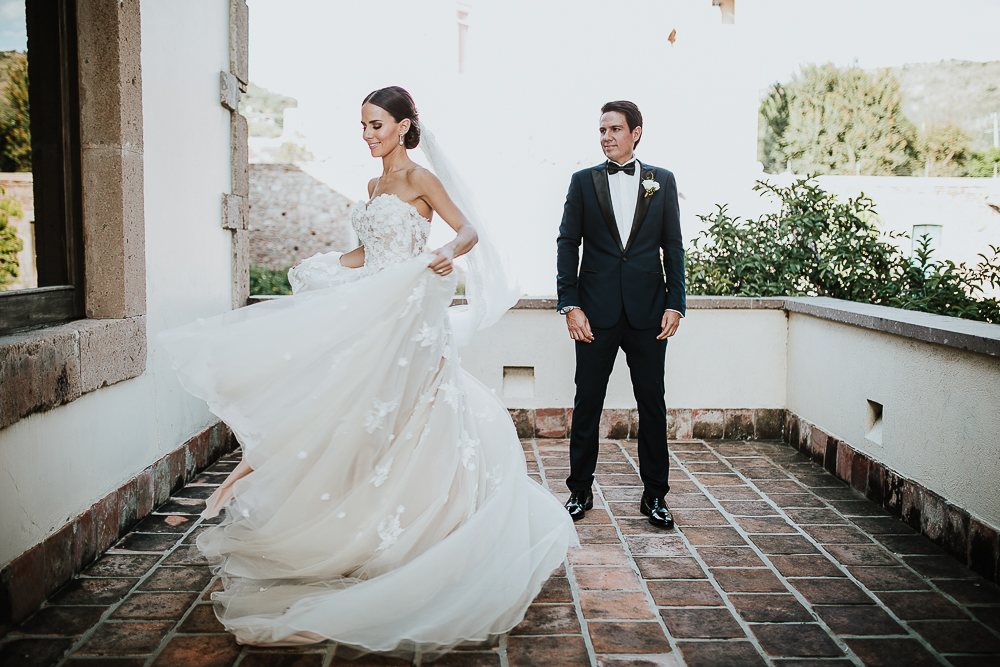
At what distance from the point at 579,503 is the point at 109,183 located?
2.94 meters

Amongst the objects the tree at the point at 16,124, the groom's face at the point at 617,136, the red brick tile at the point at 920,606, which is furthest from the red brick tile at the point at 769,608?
the tree at the point at 16,124

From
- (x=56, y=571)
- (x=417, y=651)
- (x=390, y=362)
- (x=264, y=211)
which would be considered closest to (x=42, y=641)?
(x=56, y=571)

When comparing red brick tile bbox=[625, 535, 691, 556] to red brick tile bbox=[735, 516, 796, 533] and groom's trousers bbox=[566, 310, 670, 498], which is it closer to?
groom's trousers bbox=[566, 310, 670, 498]

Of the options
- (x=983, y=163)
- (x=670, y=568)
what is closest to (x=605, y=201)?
(x=670, y=568)

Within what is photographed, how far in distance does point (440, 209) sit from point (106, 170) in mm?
1738

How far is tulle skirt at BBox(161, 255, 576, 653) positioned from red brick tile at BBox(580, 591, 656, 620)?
0.23 metres

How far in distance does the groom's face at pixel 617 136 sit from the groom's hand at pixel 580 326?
0.87 metres

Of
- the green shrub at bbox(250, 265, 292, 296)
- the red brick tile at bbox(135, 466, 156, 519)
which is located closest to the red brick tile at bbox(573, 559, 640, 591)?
the red brick tile at bbox(135, 466, 156, 519)

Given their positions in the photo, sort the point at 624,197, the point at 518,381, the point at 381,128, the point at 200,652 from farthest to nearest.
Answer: the point at 518,381, the point at 624,197, the point at 381,128, the point at 200,652

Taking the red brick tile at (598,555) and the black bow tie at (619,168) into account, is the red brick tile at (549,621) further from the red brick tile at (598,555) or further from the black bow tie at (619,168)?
the black bow tie at (619,168)

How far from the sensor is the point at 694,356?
18.5ft

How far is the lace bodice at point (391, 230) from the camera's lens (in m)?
3.14

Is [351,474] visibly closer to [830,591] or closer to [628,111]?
[830,591]

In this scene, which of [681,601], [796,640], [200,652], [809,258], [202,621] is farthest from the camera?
[809,258]
